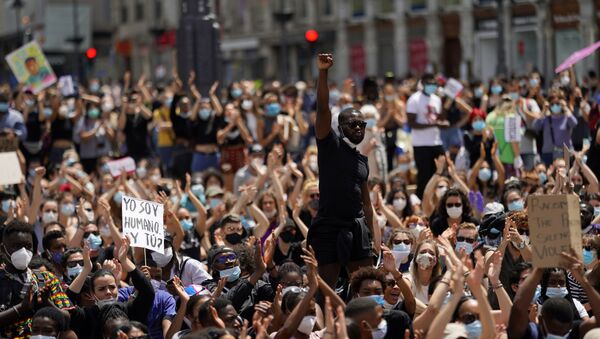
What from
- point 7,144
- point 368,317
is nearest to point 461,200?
point 368,317

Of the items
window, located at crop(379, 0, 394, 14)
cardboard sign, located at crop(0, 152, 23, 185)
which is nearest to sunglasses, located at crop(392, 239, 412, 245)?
cardboard sign, located at crop(0, 152, 23, 185)

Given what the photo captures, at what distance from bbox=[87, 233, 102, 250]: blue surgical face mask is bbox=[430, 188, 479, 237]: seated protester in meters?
2.97

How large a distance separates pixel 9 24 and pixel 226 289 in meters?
58.7

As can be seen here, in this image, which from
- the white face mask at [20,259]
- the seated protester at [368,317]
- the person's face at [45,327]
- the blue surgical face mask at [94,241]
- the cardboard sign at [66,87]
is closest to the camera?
the seated protester at [368,317]

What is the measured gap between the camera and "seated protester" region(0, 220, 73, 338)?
982 centimetres

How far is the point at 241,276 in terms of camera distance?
36.0 feet

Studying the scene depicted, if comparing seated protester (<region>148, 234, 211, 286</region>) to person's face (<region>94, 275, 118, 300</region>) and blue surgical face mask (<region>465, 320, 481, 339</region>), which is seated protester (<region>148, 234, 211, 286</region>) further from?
blue surgical face mask (<region>465, 320, 481, 339</region>)

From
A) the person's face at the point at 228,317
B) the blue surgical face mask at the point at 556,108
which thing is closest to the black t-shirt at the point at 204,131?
the blue surgical face mask at the point at 556,108

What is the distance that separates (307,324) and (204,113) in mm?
11186

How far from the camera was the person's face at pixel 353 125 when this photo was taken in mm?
10055

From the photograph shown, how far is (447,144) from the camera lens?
19938 mm

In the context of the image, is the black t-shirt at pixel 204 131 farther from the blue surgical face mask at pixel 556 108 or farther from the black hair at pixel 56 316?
the black hair at pixel 56 316

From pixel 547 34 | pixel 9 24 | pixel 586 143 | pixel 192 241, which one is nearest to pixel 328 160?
pixel 192 241

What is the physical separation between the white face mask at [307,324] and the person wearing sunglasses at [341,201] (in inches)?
36.2
